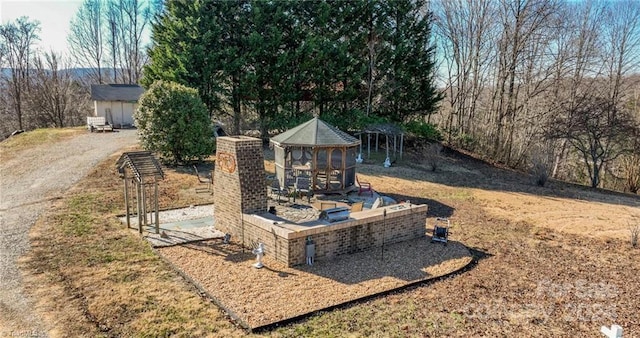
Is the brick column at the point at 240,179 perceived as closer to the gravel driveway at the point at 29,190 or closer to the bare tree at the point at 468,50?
the gravel driveway at the point at 29,190

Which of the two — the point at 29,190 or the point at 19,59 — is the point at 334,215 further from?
the point at 19,59

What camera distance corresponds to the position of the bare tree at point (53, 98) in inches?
1382

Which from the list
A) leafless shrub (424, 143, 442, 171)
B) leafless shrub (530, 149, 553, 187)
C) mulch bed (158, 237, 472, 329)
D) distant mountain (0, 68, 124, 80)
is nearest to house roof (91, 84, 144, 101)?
distant mountain (0, 68, 124, 80)

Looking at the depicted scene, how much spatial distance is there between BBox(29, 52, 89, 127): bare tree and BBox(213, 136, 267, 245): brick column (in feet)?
106

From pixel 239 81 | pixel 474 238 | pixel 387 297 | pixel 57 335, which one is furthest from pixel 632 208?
pixel 239 81

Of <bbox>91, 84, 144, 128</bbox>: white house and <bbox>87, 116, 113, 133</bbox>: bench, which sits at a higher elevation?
<bbox>91, 84, 144, 128</bbox>: white house

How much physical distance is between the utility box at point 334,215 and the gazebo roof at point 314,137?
4270 millimetres

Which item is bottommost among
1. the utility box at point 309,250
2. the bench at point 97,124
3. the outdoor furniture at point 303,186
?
the utility box at point 309,250

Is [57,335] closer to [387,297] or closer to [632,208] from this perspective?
[387,297]

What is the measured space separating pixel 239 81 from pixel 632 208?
1957 centimetres

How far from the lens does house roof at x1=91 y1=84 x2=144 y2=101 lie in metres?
31.2

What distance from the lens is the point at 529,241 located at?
10.5 m

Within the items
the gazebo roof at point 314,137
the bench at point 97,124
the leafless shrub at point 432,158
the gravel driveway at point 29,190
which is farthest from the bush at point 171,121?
the bench at point 97,124

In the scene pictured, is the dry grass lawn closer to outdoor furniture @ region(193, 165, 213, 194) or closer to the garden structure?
outdoor furniture @ region(193, 165, 213, 194)
